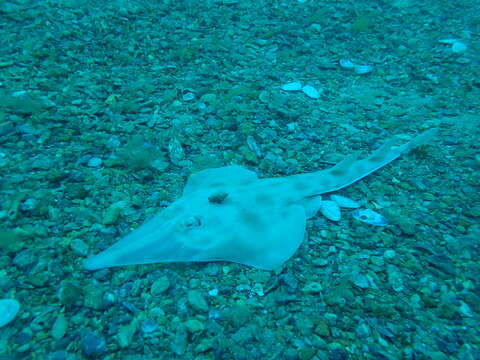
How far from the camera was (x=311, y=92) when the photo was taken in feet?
14.0

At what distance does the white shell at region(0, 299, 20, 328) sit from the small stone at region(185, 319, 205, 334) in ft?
3.10

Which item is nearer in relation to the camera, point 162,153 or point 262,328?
point 262,328

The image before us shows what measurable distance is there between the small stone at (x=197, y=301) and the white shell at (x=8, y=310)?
0.95 meters

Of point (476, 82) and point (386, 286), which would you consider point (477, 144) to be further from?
point (386, 286)

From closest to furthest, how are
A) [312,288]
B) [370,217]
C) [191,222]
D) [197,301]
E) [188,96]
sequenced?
[197,301]
[312,288]
[191,222]
[370,217]
[188,96]

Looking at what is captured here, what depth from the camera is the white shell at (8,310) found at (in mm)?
1841

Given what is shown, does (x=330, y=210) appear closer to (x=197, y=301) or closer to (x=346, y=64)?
(x=197, y=301)

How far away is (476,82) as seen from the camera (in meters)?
4.45

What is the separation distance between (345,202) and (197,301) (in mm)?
1562

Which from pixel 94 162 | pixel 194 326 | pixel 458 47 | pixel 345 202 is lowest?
pixel 345 202

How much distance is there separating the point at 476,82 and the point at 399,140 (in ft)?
5.76

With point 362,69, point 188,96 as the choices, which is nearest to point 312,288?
point 188,96

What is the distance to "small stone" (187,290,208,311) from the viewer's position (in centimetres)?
207

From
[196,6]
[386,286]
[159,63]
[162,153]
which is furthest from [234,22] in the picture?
[386,286]
